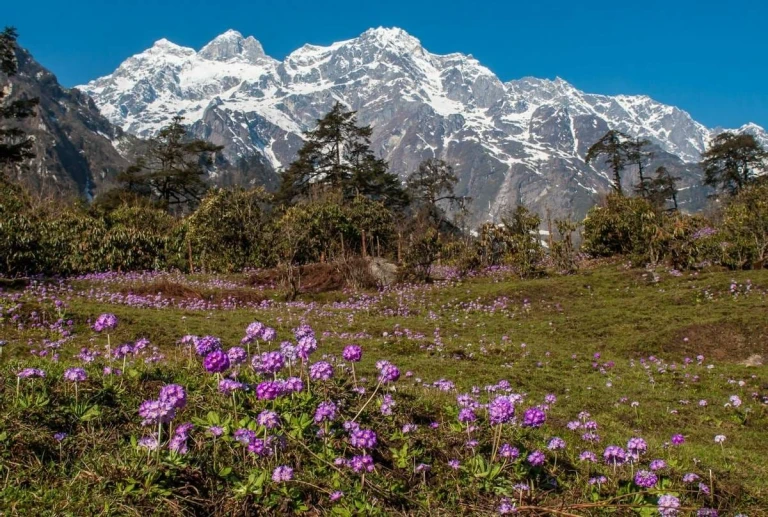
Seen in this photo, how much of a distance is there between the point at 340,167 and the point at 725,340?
3638 centimetres

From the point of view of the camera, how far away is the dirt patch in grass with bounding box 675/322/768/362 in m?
10.9

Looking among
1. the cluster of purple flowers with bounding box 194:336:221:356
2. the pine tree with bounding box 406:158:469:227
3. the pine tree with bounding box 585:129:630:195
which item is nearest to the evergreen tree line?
the pine tree with bounding box 406:158:469:227

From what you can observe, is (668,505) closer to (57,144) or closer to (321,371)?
(321,371)

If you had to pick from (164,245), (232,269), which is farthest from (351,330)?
(164,245)

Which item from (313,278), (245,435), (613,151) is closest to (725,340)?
(245,435)

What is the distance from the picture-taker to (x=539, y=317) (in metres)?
15.4

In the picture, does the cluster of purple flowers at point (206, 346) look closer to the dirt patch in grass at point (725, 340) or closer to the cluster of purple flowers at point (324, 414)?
the cluster of purple flowers at point (324, 414)

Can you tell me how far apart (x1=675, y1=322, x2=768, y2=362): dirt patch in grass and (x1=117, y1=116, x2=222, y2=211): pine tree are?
3851 centimetres

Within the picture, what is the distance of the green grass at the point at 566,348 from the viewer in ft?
12.4

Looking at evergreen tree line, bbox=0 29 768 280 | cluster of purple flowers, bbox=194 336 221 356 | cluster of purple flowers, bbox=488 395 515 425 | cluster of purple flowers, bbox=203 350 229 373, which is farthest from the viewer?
evergreen tree line, bbox=0 29 768 280

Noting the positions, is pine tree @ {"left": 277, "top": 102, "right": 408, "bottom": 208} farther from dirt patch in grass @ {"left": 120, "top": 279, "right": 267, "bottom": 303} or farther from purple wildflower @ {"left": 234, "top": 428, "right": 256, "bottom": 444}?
purple wildflower @ {"left": 234, "top": 428, "right": 256, "bottom": 444}

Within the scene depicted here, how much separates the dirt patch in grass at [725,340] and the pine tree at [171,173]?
126 feet

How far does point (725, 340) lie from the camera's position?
37.3ft

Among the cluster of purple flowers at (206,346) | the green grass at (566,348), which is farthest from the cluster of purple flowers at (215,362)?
the green grass at (566,348)
